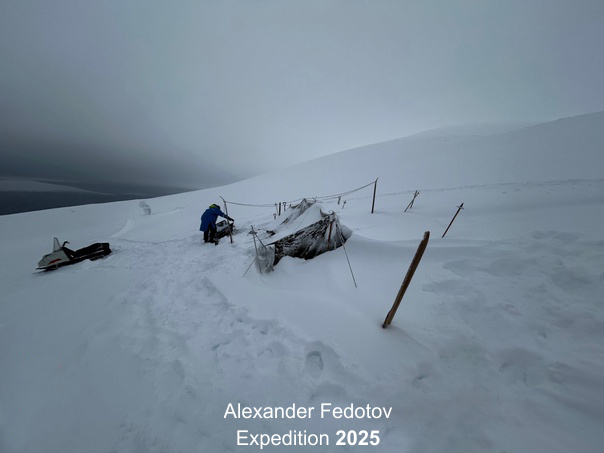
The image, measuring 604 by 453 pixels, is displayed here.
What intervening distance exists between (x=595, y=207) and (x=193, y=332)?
9.63 m

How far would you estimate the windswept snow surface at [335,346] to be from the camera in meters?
2.03

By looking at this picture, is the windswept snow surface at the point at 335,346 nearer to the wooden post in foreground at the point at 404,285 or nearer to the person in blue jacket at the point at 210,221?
the wooden post in foreground at the point at 404,285

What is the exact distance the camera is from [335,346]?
271cm

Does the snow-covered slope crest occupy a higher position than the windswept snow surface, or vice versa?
the snow-covered slope crest

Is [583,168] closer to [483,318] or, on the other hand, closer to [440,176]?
[440,176]

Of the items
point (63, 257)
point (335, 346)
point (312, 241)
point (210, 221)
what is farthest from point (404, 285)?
point (63, 257)

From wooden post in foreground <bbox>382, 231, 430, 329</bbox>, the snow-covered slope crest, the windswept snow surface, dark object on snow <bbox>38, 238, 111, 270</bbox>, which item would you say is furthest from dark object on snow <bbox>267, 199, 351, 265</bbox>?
the snow-covered slope crest

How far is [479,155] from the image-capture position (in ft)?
50.2

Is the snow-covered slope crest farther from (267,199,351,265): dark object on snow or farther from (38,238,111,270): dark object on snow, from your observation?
(38,238,111,270): dark object on snow

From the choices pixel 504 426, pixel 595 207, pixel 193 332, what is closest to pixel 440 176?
pixel 595 207

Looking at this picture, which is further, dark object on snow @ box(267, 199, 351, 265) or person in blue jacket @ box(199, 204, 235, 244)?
person in blue jacket @ box(199, 204, 235, 244)

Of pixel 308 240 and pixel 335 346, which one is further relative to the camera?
pixel 308 240

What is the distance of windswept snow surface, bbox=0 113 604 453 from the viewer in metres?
2.03

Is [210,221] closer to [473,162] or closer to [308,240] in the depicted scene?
[308,240]
